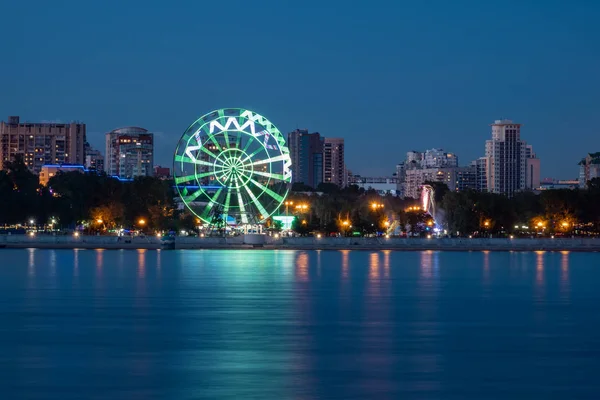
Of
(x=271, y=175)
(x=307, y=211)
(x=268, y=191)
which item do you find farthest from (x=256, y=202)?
(x=307, y=211)

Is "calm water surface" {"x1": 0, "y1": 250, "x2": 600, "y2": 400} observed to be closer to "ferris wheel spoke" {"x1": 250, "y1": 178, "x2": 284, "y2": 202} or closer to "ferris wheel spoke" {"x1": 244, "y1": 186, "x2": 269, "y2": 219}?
"ferris wheel spoke" {"x1": 250, "y1": 178, "x2": 284, "y2": 202}

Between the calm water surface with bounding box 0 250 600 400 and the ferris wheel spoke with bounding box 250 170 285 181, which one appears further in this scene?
the ferris wheel spoke with bounding box 250 170 285 181

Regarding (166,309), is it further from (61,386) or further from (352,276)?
(352,276)

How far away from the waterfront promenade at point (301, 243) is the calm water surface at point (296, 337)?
46217 mm

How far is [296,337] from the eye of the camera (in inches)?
1185

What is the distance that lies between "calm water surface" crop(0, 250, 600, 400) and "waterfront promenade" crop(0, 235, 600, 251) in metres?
46.2

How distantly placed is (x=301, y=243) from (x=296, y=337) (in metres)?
74.5

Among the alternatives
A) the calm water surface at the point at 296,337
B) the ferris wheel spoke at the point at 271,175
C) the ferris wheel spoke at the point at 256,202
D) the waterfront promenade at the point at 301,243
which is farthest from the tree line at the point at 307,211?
the calm water surface at the point at 296,337

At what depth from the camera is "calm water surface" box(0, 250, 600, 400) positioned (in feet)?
73.2

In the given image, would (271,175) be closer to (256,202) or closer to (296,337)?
(256,202)

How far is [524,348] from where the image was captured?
28.1 metres

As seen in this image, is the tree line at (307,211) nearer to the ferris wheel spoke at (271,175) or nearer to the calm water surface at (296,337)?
the ferris wheel spoke at (271,175)

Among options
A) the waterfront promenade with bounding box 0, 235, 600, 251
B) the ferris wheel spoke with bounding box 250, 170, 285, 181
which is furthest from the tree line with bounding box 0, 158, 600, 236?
the ferris wheel spoke with bounding box 250, 170, 285, 181

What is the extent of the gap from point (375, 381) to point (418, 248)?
84.3m
